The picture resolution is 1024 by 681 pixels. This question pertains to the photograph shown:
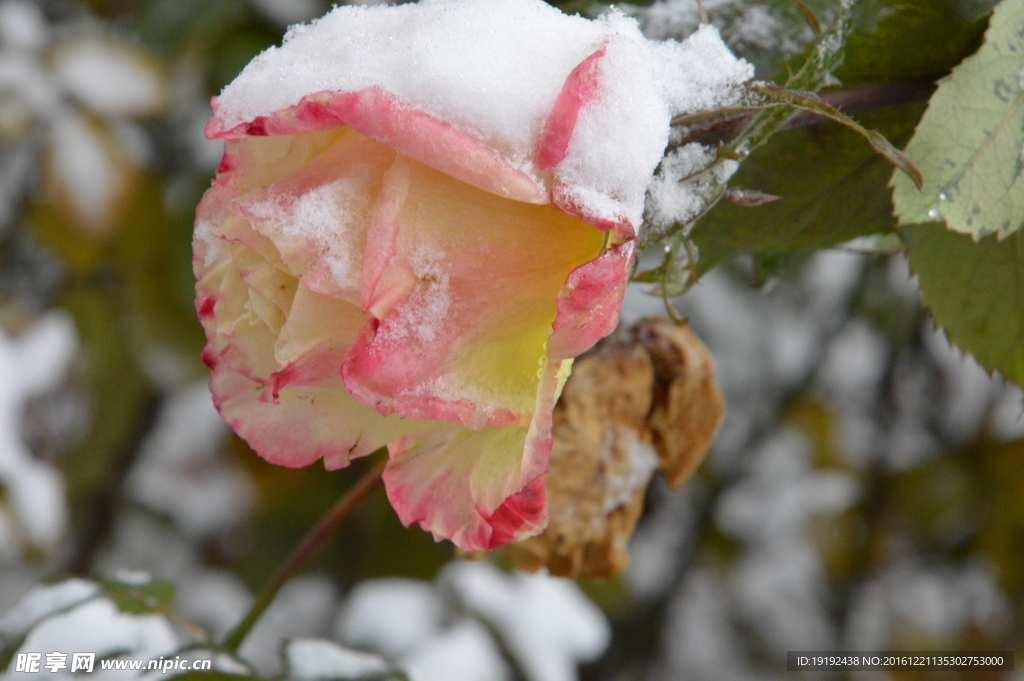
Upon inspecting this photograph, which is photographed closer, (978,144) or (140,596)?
(978,144)

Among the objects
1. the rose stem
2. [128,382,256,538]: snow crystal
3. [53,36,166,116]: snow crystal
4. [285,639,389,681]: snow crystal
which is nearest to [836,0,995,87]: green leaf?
the rose stem

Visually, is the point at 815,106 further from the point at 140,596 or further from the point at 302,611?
the point at 302,611

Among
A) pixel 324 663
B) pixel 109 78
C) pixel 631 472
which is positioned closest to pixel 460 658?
pixel 324 663

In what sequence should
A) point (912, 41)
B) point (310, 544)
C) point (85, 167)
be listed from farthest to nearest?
point (85, 167) → point (310, 544) → point (912, 41)

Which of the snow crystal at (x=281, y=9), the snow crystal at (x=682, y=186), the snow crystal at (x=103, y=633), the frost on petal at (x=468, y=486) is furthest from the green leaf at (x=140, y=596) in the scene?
the snow crystal at (x=281, y=9)

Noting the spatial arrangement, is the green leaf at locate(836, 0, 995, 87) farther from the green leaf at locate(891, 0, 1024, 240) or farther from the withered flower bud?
the withered flower bud
